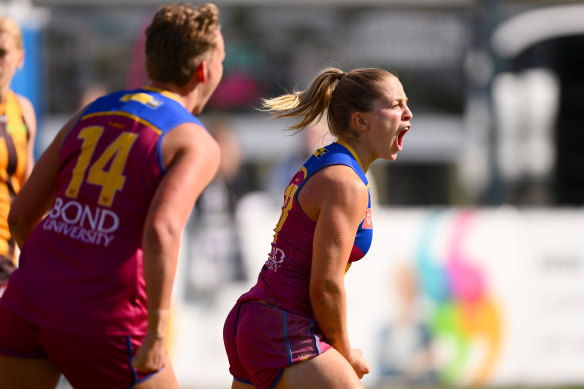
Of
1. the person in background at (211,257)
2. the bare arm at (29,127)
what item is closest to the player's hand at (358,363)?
the bare arm at (29,127)

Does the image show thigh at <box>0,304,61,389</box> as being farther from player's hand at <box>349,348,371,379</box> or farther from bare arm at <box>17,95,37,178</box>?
bare arm at <box>17,95,37,178</box>

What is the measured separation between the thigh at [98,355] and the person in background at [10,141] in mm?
1205

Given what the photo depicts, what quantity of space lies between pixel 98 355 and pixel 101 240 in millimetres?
370

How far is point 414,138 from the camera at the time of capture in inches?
607

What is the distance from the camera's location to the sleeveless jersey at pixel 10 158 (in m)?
4.31

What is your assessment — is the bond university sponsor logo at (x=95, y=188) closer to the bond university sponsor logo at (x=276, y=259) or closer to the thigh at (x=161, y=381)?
the thigh at (x=161, y=381)

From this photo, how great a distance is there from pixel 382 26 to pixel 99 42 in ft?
14.4

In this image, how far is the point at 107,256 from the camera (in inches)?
124

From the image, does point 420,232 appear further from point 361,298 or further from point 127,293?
point 127,293

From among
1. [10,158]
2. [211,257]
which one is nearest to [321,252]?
[10,158]

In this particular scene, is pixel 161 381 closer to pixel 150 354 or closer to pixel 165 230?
pixel 150 354

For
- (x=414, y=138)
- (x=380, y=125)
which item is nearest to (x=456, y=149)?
(x=414, y=138)

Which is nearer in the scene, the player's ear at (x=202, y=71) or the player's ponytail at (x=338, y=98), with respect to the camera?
the player's ear at (x=202, y=71)

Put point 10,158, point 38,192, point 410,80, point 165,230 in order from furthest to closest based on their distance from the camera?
point 410,80 < point 10,158 < point 38,192 < point 165,230
